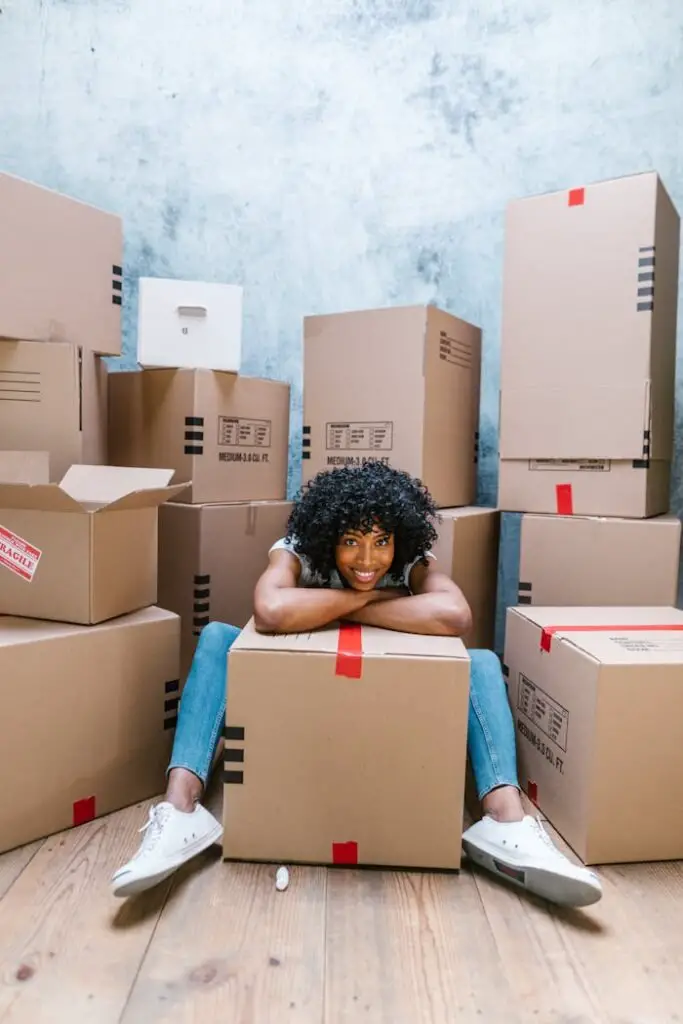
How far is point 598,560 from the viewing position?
172cm

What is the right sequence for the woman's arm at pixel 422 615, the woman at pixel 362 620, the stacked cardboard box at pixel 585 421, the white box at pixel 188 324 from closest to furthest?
the woman at pixel 362 620 → the woman's arm at pixel 422 615 → the stacked cardboard box at pixel 585 421 → the white box at pixel 188 324

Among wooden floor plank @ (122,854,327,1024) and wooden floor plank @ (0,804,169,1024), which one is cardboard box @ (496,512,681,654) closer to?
wooden floor plank @ (122,854,327,1024)

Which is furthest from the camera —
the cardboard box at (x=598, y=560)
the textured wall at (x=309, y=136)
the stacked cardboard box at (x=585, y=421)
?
the textured wall at (x=309, y=136)

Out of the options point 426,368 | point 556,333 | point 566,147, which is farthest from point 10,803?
point 566,147

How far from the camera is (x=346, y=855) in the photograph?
4.01 feet

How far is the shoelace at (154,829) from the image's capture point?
1.15 meters

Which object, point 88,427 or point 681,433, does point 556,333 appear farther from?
point 88,427

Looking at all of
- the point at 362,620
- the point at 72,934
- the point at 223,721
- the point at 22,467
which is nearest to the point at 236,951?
the point at 72,934

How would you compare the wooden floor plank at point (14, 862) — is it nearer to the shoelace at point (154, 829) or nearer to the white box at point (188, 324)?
the shoelace at point (154, 829)

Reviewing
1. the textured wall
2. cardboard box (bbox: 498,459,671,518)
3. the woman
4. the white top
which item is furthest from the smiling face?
the textured wall

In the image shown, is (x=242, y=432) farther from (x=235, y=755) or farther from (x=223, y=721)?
(x=235, y=755)

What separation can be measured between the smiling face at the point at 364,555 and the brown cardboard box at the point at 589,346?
24.3 inches

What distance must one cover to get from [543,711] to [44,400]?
123 cm

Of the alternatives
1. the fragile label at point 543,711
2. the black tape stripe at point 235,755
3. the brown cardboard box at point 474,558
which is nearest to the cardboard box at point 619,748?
the fragile label at point 543,711
